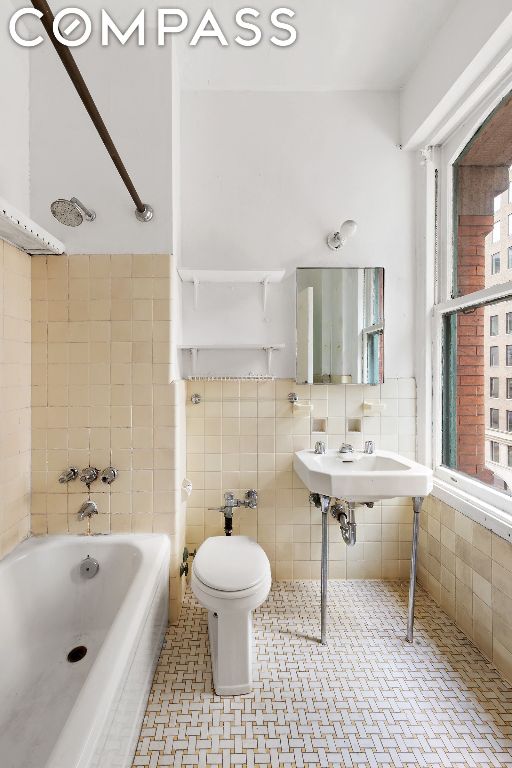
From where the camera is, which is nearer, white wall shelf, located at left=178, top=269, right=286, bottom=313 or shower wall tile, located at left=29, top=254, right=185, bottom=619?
shower wall tile, located at left=29, top=254, right=185, bottom=619

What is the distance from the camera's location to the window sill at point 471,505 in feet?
5.53

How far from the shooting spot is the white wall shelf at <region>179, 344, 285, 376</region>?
2164mm

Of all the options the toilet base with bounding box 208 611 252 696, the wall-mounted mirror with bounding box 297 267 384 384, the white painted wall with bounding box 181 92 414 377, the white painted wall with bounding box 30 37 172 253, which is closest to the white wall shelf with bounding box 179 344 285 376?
the white painted wall with bounding box 181 92 414 377

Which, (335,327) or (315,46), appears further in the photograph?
(335,327)

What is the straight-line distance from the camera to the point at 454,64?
5.96 ft

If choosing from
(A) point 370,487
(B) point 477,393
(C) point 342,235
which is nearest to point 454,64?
(C) point 342,235

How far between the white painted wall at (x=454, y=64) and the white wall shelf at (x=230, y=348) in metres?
1.34

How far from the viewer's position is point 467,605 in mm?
1904

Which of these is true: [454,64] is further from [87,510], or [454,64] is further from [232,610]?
[87,510]

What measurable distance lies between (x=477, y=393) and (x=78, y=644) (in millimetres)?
2071

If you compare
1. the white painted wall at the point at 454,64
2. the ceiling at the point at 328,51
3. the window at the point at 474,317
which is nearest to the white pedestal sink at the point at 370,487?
the window at the point at 474,317

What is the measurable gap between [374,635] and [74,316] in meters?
2.03

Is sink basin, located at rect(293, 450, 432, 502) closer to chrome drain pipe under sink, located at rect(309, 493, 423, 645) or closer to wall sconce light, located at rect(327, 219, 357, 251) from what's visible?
chrome drain pipe under sink, located at rect(309, 493, 423, 645)

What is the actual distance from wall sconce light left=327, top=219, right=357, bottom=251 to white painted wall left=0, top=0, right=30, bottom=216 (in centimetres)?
152
